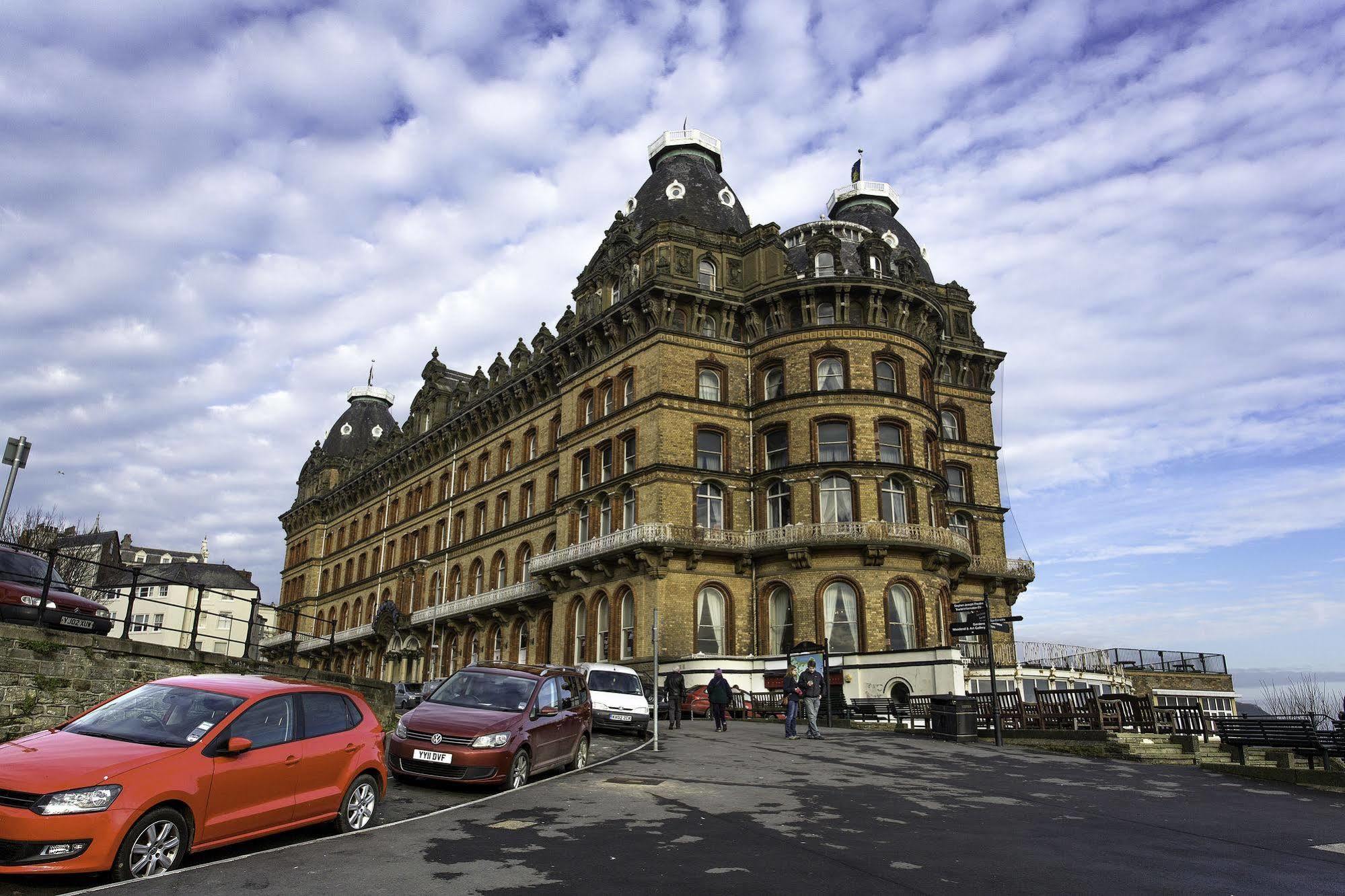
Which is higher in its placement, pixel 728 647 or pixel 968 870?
pixel 728 647

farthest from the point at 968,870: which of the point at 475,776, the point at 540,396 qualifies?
the point at 540,396

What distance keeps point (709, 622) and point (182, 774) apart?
29.1 metres

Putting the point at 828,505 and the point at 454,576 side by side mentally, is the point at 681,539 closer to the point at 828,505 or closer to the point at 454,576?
the point at 828,505

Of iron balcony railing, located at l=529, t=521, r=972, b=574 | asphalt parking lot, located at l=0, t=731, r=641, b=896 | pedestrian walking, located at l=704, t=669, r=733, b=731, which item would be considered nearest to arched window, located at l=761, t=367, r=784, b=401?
iron balcony railing, located at l=529, t=521, r=972, b=574

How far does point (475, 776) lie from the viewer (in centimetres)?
1223

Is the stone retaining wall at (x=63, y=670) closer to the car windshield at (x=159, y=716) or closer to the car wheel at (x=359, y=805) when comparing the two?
the car windshield at (x=159, y=716)

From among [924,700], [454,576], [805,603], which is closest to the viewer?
[924,700]

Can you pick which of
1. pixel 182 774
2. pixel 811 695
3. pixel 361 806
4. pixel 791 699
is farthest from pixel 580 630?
pixel 182 774

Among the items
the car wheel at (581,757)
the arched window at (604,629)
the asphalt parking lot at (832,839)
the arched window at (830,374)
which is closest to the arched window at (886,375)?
the arched window at (830,374)

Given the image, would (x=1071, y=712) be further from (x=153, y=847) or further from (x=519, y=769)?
(x=153, y=847)

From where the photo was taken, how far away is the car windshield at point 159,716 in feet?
26.9

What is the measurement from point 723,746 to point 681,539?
16.0 metres

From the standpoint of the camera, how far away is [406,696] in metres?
33.9

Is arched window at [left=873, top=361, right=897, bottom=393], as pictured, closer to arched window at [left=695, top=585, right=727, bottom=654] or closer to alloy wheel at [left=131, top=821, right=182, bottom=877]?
arched window at [left=695, top=585, right=727, bottom=654]
